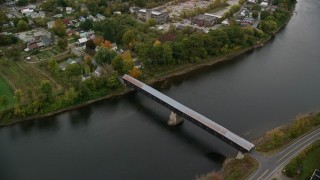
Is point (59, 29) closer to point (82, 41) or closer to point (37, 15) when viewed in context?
point (82, 41)

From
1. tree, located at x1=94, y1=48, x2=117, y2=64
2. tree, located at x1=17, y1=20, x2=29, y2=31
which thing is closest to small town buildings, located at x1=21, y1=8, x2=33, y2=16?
tree, located at x1=17, y1=20, x2=29, y2=31

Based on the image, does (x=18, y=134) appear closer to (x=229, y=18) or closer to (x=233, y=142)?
(x=233, y=142)

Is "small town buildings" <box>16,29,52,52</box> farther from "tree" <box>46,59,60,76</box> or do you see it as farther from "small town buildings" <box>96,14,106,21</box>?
"small town buildings" <box>96,14,106,21</box>

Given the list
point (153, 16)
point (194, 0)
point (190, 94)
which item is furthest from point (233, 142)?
point (194, 0)

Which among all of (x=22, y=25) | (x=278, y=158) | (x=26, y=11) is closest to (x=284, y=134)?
(x=278, y=158)

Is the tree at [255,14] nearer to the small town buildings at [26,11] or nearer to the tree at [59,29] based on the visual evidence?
the tree at [59,29]

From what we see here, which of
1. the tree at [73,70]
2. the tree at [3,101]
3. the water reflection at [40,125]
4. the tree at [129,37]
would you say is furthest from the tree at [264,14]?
the tree at [3,101]
